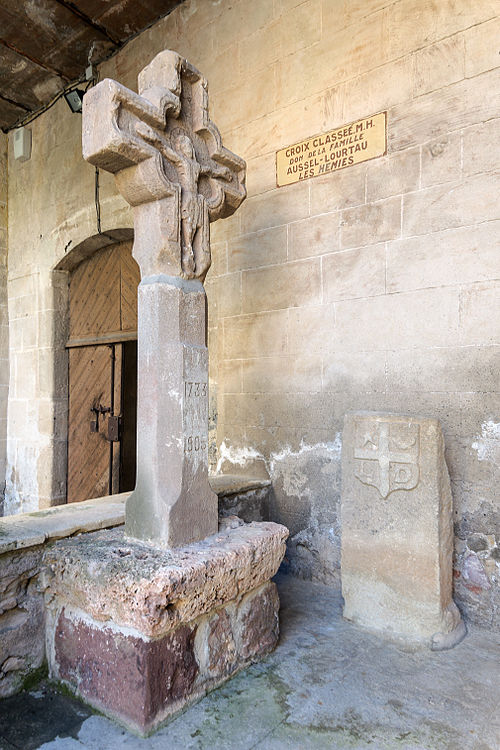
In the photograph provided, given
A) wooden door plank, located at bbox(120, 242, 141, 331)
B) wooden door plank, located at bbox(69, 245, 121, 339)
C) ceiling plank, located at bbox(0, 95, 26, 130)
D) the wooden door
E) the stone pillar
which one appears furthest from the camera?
ceiling plank, located at bbox(0, 95, 26, 130)

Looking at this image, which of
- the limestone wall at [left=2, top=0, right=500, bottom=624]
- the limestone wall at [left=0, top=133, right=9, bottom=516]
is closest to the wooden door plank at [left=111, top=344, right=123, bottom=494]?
the limestone wall at [left=2, top=0, right=500, bottom=624]

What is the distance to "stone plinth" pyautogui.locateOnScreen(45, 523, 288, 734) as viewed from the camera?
1.77 m

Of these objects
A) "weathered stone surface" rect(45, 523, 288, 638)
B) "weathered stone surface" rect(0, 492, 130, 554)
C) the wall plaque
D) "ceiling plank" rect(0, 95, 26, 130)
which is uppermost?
"ceiling plank" rect(0, 95, 26, 130)

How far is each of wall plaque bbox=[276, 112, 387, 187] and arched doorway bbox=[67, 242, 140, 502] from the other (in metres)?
1.74

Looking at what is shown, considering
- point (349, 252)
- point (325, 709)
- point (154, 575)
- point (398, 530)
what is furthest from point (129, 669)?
point (349, 252)

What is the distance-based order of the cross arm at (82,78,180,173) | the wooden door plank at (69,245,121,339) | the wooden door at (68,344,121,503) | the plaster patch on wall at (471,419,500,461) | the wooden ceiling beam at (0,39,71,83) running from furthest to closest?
the wooden door plank at (69,245,121,339) → the wooden door at (68,344,121,503) → the wooden ceiling beam at (0,39,71,83) → the plaster patch on wall at (471,419,500,461) → the cross arm at (82,78,180,173)

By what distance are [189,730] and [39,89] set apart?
18.1 ft

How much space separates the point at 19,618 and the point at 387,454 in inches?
68.3

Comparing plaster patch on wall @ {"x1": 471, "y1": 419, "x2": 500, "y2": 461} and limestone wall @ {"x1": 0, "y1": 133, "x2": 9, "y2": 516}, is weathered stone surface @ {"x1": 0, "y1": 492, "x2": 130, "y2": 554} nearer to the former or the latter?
plaster patch on wall @ {"x1": 471, "y1": 419, "x2": 500, "y2": 461}

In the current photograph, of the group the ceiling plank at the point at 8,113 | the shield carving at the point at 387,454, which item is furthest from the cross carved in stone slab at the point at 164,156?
the ceiling plank at the point at 8,113

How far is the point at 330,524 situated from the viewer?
10.1ft

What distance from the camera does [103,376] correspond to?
4.77m

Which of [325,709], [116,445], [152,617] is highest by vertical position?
[116,445]

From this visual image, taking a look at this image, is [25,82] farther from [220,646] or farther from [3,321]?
[220,646]
